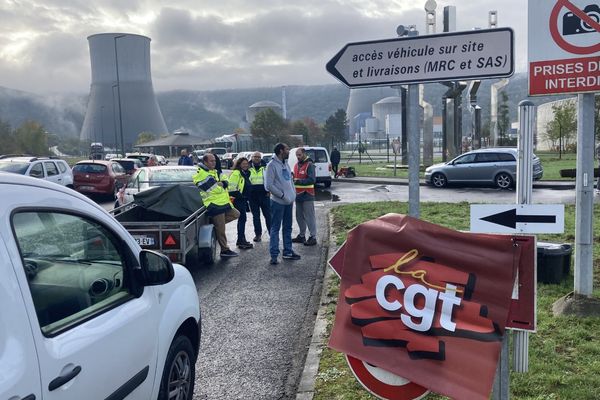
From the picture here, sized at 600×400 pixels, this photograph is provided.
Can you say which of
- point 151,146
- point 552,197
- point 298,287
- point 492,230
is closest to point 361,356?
point 492,230

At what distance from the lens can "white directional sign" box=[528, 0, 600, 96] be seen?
4.93 meters

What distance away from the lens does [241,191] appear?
10703mm

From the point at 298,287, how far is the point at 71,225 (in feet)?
16.4

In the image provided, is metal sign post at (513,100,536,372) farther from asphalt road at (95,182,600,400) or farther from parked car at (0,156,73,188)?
parked car at (0,156,73,188)

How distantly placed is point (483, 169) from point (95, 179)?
14.0 metres

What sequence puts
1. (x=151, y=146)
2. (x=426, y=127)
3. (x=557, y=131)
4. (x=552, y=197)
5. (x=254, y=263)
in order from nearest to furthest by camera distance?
(x=254, y=263), (x=552, y=197), (x=426, y=127), (x=557, y=131), (x=151, y=146)

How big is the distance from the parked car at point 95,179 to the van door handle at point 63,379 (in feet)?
A: 61.8

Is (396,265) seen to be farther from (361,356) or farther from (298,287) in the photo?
(298,287)

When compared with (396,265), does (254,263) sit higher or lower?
lower

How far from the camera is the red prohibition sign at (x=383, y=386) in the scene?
3365 mm

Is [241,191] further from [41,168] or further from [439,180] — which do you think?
[439,180]

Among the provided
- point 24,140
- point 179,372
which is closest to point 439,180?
point 179,372

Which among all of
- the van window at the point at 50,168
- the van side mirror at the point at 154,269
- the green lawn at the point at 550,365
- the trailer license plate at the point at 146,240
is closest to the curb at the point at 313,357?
the green lawn at the point at 550,365

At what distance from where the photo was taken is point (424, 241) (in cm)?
346
